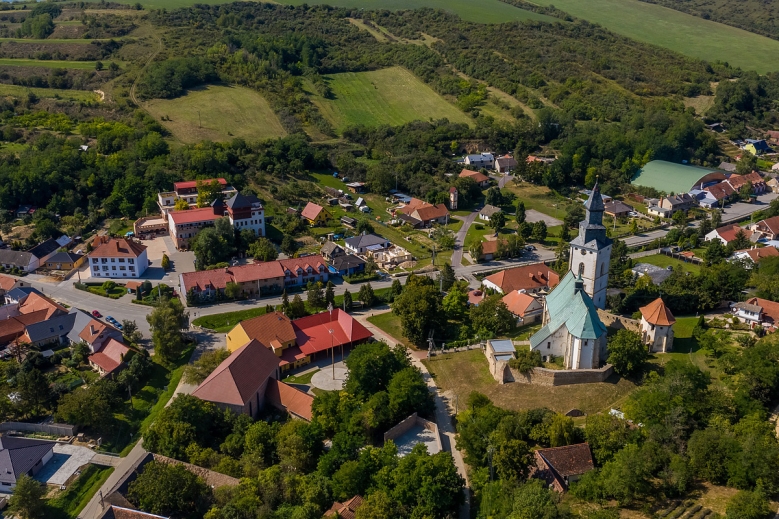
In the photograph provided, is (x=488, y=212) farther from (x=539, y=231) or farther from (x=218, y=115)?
(x=218, y=115)

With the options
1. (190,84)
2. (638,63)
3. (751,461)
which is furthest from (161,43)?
(751,461)

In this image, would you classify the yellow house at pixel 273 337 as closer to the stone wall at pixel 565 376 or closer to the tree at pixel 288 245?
the stone wall at pixel 565 376

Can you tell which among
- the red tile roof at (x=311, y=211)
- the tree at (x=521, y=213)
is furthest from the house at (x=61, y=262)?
the tree at (x=521, y=213)

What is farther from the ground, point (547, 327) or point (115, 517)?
point (547, 327)

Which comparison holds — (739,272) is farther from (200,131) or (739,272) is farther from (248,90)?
(248,90)

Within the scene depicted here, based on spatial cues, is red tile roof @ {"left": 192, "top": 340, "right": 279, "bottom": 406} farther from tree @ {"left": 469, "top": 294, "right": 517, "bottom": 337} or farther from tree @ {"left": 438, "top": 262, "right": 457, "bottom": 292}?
tree @ {"left": 438, "top": 262, "right": 457, "bottom": 292}

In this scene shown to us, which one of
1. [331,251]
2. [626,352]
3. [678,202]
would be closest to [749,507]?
[626,352]

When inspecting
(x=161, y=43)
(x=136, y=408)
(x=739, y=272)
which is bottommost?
(x=136, y=408)

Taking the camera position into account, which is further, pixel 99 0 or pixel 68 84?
pixel 99 0
